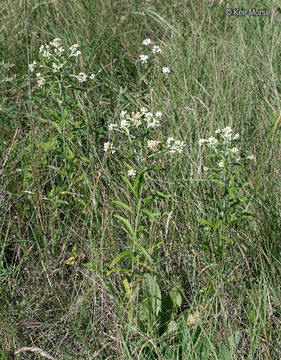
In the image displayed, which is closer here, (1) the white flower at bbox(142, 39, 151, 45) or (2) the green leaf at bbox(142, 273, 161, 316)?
(2) the green leaf at bbox(142, 273, 161, 316)

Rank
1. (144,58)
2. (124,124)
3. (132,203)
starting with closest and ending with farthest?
(124,124), (132,203), (144,58)

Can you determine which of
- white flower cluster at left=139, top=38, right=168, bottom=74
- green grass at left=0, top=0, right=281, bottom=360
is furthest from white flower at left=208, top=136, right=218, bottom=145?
white flower cluster at left=139, top=38, right=168, bottom=74

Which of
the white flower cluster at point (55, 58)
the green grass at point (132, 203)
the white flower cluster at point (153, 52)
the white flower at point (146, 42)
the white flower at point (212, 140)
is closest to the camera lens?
the green grass at point (132, 203)

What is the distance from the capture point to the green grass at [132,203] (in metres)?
1.88

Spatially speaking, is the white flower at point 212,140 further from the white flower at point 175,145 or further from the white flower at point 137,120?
the white flower at point 137,120

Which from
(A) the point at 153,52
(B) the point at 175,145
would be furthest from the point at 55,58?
(A) the point at 153,52

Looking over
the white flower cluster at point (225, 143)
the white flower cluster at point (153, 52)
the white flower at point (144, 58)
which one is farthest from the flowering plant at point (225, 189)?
the white flower at point (144, 58)

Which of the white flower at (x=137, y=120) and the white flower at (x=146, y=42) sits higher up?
the white flower at (x=137, y=120)

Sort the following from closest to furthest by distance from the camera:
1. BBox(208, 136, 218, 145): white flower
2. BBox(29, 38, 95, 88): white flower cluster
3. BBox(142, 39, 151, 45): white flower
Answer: BBox(208, 136, 218, 145): white flower < BBox(29, 38, 95, 88): white flower cluster < BBox(142, 39, 151, 45): white flower

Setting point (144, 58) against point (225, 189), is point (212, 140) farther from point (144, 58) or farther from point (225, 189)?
point (144, 58)

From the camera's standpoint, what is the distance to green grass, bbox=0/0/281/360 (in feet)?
6.15

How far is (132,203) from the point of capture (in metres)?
2.34

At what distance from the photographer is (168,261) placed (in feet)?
6.93

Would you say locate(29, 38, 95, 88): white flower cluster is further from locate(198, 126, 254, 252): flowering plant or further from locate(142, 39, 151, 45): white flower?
locate(142, 39, 151, 45): white flower
